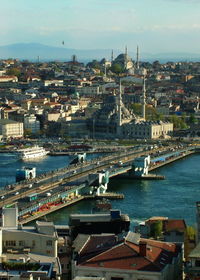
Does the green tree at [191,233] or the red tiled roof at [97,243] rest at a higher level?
the red tiled roof at [97,243]

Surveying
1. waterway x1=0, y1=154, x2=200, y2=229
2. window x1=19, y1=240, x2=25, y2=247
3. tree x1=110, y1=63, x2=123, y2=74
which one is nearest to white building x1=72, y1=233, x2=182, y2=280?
window x1=19, y1=240, x2=25, y2=247

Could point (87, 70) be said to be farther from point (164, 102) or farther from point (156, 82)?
point (164, 102)

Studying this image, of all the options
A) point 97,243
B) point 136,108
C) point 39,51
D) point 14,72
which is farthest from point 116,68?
point 39,51

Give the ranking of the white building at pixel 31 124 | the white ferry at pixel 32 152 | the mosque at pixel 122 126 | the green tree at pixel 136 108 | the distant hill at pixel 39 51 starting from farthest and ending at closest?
the distant hill at pixel 39 51, the green tree at pixel 136 108, the white building at pixel 31 124, the mosque at pixel 122 126, the white ferry at pixel 32 152

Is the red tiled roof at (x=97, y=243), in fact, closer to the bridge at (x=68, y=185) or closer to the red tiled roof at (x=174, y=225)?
the red tiled roof at (x=174, y=225)

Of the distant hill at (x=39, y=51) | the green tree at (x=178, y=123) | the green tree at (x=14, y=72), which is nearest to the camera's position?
the green tree at (x=178, y=123)

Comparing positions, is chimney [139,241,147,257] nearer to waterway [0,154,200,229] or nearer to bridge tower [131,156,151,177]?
waterway [0,154,200,229]

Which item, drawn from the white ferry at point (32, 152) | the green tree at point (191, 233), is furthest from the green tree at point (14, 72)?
the green tree at point (191, 233)

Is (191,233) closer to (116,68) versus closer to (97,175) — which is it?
(97,175)

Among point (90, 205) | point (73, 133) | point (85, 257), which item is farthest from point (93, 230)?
point (73, 133)
